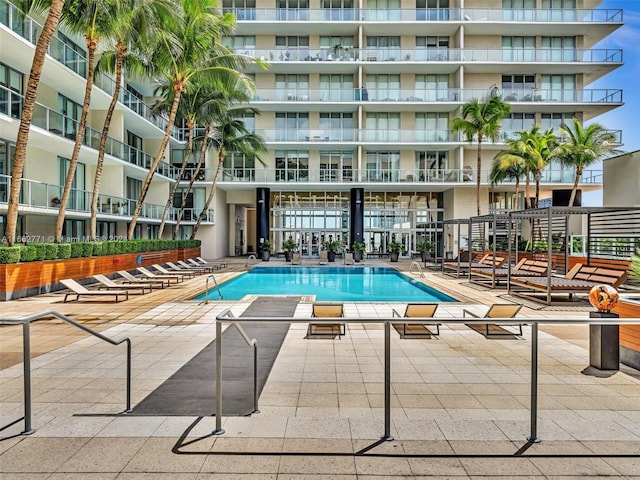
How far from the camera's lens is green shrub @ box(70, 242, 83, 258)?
50.1ft

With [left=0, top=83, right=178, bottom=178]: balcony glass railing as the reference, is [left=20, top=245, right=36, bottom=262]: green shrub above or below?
below

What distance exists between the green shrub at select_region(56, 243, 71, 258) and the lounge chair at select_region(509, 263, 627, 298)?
49.3 ft

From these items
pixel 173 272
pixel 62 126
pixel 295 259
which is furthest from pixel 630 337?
pixel 295 259

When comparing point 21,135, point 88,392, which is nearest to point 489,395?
point 88,392

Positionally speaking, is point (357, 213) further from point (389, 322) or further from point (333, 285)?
point (389, 322)

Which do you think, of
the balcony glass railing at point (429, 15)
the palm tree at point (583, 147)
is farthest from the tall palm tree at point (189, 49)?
the palm tree at point (583, 147)

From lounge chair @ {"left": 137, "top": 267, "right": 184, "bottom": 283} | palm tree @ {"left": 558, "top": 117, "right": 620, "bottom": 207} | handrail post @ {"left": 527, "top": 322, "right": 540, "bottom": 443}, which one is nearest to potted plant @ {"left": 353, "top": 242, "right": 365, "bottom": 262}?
palm tree @ {"left": 558, "top": 117, "right": 620, "bottom": 207}

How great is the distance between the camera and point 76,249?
608 inches

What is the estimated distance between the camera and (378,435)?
12.9 feet

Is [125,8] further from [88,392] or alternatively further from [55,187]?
[88,392]

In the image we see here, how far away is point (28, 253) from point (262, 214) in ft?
66.2

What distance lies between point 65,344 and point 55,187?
1269 centimetres

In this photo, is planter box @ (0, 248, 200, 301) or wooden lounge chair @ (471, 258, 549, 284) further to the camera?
wooden lounge chair @ (471, 258, 549, 284)

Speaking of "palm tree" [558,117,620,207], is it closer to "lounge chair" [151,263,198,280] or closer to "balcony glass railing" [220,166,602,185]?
"balcony glass railing" [220,166,602,185]
